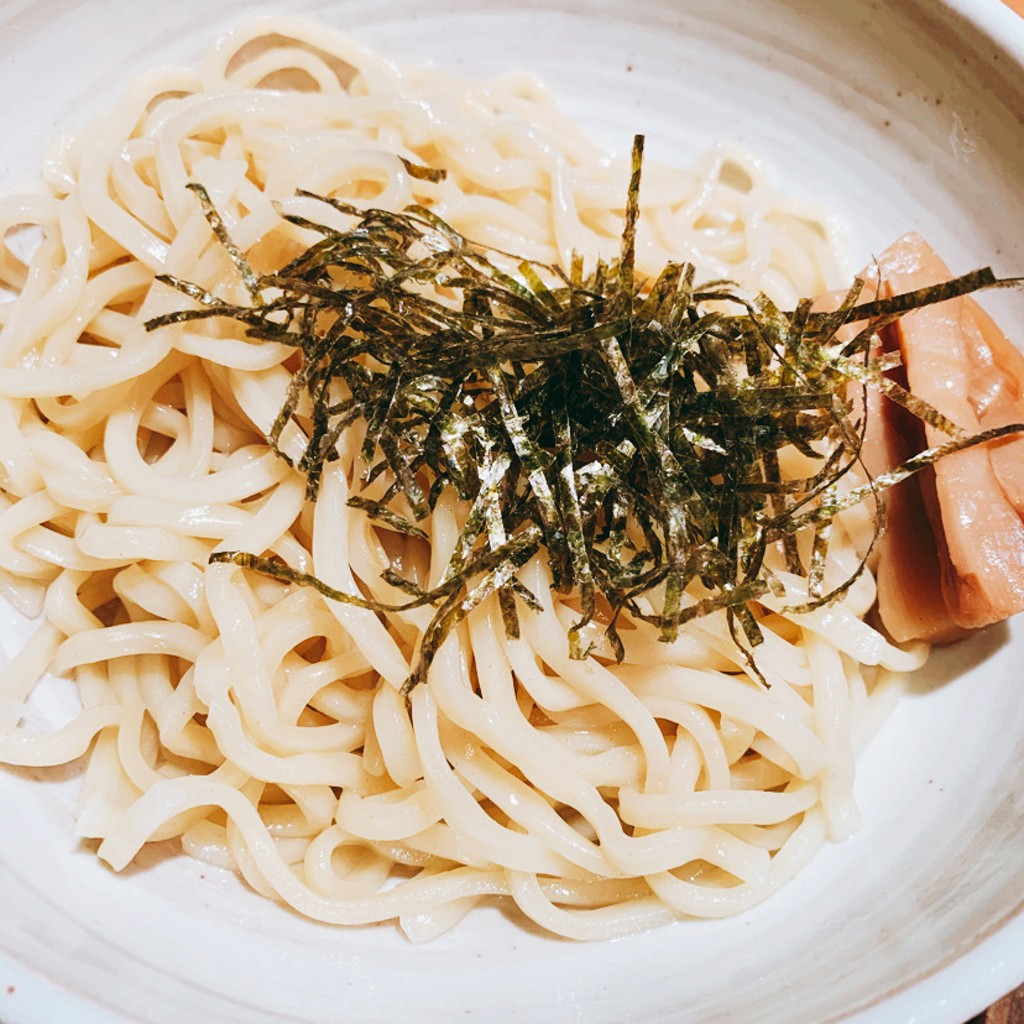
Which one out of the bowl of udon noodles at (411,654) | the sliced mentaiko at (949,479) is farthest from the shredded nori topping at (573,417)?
the sliced mentaiko at (949,479)

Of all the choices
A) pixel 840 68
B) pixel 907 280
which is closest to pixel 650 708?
pixel 907 280

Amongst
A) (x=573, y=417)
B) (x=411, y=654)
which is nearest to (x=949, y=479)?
(x=573, y=417)

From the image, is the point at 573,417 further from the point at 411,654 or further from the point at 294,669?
the point at 294,669

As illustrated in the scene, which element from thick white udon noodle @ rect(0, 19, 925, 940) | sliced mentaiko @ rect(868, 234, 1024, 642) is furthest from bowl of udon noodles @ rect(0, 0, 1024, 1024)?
sliced mentaiko @ rect(868, 234, 1024, 642)

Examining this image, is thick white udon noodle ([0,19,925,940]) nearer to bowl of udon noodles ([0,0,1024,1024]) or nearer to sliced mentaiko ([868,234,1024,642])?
bowl of udon noodles ([0,0,1024,1024])

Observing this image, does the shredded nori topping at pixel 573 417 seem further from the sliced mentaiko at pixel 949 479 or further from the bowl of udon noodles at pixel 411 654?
the sliced mentaiko at pixel 949 479

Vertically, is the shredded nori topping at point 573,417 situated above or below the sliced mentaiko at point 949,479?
below

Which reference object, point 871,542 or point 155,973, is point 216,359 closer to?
point 155,973
